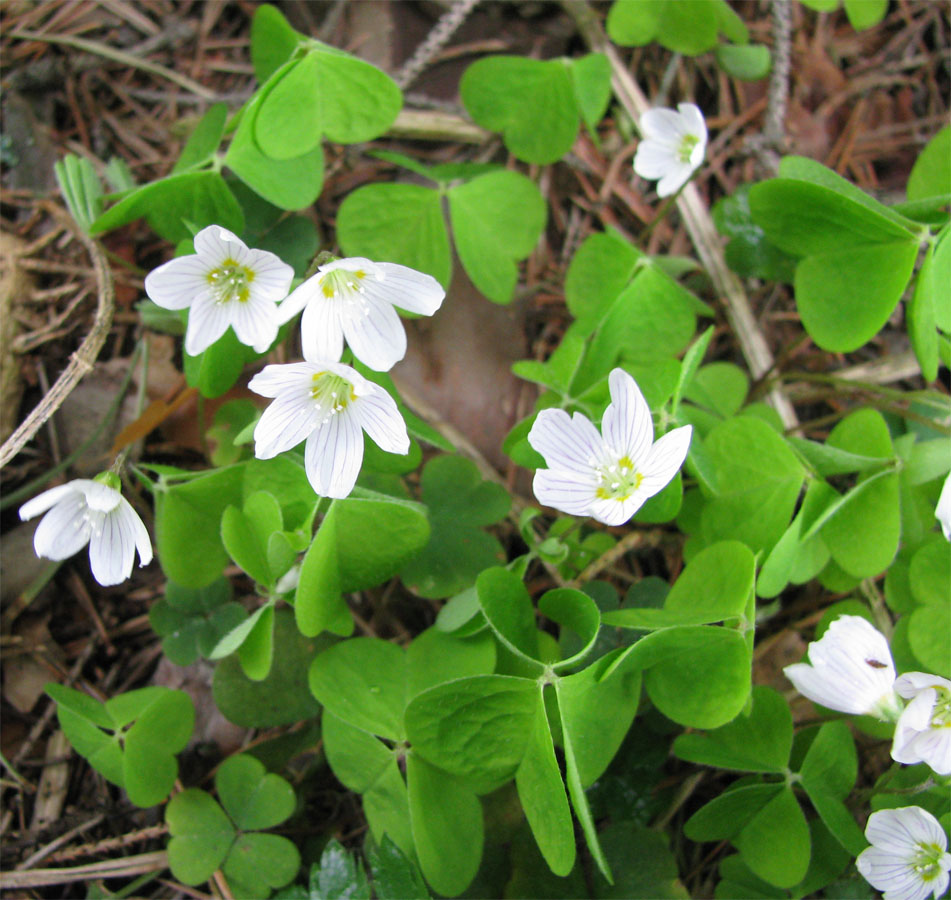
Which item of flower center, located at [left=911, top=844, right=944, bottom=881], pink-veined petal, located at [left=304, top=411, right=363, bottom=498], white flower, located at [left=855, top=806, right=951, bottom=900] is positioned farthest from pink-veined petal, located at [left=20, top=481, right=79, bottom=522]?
flower center, located at [left=911, top=844, right=944, bottom=881]

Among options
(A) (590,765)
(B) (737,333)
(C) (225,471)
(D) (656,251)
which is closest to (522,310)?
(D) (656,251)

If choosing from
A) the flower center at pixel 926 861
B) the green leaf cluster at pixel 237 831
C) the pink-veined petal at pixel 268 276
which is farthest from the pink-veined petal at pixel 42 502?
the flower center at pixel 926 861

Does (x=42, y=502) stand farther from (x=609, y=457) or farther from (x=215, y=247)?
(x=609, y=457)

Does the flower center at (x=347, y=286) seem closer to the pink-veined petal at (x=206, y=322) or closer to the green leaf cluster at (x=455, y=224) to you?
the pink-veined petal at (x=206, y=322)

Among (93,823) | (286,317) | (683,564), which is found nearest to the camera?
(286,317)

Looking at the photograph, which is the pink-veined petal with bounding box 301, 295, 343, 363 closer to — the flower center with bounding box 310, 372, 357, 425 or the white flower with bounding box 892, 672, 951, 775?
the flower center with bounding box 310, 372, 357, 425

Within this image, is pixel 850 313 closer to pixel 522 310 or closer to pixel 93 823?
pixel 522 310

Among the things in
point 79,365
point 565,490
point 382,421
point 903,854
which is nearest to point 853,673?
point 903,854
